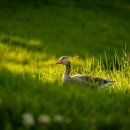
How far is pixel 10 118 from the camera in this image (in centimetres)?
623

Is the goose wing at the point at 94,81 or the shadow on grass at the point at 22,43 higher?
the shadow on grass at the point at 22,43

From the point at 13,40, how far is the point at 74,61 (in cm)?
374

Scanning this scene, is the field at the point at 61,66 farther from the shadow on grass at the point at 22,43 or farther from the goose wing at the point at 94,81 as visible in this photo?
the goose wing at the point at 94,81

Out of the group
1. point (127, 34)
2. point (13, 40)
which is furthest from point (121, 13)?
point (13, 40)

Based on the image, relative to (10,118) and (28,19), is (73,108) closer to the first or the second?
(10,118)

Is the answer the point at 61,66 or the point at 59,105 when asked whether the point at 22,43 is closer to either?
the point at 61,66

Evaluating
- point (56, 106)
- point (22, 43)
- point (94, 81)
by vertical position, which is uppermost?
point (22, 43)

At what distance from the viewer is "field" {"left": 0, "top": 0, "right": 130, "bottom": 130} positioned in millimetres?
6406

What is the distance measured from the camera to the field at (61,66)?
6.41 metres

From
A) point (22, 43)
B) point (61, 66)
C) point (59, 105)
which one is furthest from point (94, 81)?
point (22, 43)

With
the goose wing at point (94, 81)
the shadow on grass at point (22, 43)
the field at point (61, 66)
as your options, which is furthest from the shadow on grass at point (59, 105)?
the shadow on grass at point (22, 43)

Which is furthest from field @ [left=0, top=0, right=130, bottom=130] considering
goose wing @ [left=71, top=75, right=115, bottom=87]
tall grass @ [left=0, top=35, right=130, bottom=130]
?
goose wing @ [left=71, top=75, right=115, bottom=87]

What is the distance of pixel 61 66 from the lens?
52.0ft

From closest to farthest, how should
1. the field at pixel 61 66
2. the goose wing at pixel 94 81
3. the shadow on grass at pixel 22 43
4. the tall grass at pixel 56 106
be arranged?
1. the tall grass at pixel 56 106
2. the field at pixel 61 66
3. the goose wing at pixel 94 81
4. the shadow on grass at pixel 22 43
